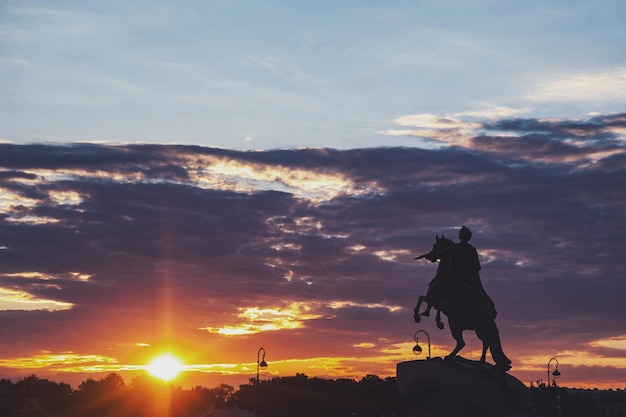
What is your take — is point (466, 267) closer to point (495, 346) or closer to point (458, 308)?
point (458, 308)

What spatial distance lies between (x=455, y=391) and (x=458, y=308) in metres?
3.65

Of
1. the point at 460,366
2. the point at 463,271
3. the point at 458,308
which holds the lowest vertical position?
the point at 460,366

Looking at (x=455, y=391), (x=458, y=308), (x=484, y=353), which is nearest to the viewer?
(x=455, y=391)

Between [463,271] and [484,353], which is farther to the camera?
[484,353]

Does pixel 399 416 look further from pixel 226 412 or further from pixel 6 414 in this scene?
pixel 6 414

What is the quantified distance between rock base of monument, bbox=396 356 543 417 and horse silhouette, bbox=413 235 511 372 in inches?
31.7

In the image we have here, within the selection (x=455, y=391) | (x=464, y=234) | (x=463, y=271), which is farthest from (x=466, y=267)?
(x=455, y=391)

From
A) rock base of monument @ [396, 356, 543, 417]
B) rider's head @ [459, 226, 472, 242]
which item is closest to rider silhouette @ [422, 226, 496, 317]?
rider's head @ [459, 226, 472, 242]

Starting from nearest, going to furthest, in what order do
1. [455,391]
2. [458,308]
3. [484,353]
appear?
[455,391] < [458,308] < [484,353]

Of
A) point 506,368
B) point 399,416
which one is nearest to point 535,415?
point 506,368

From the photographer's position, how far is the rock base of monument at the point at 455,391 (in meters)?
49.2

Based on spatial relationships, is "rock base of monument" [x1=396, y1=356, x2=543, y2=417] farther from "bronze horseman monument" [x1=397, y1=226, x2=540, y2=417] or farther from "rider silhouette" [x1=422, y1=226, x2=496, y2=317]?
"rider silhouette" [x1=422, y1=226, x2=496, y2=317]

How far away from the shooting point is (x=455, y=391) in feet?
161

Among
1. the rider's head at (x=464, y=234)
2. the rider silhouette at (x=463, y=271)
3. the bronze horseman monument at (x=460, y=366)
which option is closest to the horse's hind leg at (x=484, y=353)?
the bronze horseman monument at (x=460, y=366)
